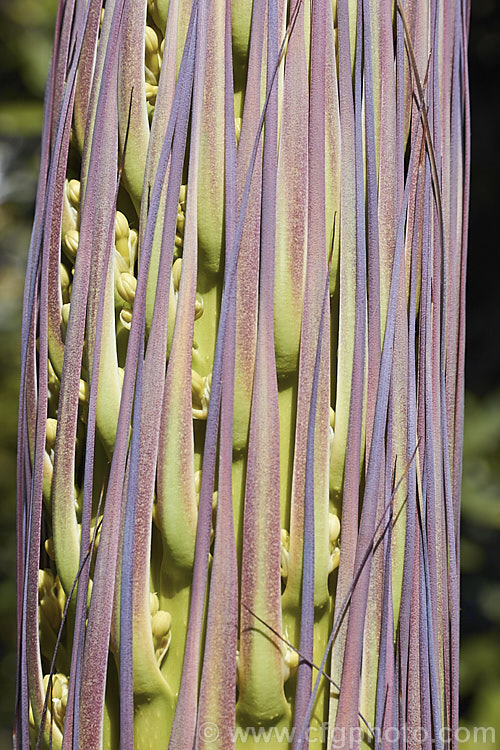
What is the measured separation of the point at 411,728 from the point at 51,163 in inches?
13.2

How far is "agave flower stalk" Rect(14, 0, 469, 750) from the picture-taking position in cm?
34

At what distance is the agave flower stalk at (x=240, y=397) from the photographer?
335 millimetres

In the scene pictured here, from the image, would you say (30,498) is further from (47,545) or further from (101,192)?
(101,192)

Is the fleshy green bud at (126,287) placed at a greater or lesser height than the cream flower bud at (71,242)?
lesser

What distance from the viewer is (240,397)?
34cm

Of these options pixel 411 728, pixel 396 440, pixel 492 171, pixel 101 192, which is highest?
pixel 492 171

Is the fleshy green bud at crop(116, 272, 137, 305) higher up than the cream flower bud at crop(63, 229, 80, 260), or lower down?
lower down

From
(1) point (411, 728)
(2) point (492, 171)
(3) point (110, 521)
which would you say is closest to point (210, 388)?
(3) point (110, 521)

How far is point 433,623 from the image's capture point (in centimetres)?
37

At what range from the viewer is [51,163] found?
413 millimetres

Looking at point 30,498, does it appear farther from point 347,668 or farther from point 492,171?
point 492,171

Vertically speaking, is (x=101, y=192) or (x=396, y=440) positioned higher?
(x=101, y=192)

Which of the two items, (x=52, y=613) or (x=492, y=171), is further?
(x=492, y=171)

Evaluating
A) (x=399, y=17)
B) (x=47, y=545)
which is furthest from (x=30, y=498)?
(x=399, y=17)
